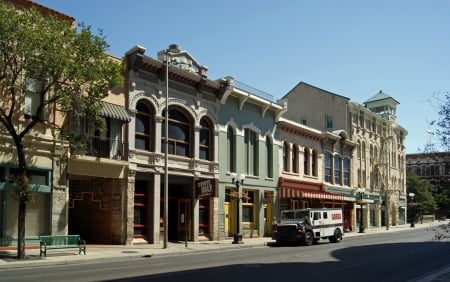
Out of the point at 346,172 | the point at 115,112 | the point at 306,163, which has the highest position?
the point at 115,112

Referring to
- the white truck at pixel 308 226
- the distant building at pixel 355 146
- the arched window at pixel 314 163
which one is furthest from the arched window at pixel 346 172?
the white truck at pixel 308 226

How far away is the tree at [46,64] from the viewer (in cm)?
1925

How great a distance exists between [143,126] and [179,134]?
2925mm

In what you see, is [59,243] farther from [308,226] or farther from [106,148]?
[308,226]

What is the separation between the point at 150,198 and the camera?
29875 mm

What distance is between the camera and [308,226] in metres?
31.1

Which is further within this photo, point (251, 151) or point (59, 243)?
point (251, 151)

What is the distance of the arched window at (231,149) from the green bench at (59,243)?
49.2 ft

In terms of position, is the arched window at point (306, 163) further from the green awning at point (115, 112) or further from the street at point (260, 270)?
the street at point (260, 270)

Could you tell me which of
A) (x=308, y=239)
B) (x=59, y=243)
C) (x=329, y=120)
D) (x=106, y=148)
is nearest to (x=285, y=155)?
(x=308, y=239)

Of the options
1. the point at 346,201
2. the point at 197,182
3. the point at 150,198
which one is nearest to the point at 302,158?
the point at 346,201

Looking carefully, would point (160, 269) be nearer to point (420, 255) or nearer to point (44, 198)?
point (44, 198)

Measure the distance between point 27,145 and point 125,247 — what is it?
7111 mm

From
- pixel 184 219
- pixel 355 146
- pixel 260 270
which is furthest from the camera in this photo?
pixel 355 146
